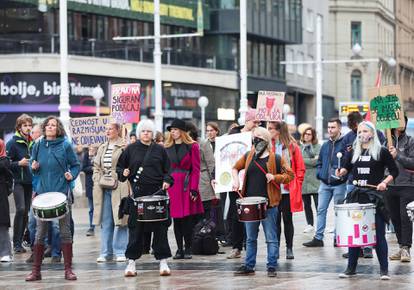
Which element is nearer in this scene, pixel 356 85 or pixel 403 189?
pixel 403 189

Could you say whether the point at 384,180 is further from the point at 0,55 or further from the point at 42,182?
the point at 0,55

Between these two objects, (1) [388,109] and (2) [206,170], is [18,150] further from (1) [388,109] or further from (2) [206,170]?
(1) [388,109]

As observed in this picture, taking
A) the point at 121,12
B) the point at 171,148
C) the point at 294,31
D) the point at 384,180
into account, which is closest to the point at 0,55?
the point at 121,12

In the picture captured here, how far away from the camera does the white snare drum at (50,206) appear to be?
14.1 m

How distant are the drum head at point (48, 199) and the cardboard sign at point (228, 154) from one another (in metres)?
3.03

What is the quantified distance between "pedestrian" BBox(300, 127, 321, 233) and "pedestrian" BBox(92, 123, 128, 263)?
16.1ft

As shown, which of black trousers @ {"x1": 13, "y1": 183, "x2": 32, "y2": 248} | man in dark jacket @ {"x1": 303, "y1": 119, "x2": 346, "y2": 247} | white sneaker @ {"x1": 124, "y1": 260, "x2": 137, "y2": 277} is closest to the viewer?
white sneaker @ {"x1": 124, "y1": 260, "x2": 137, "y2": 277}

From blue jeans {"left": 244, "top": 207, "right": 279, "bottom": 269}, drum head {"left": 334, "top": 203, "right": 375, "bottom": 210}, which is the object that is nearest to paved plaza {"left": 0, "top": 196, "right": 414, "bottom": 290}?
blue jeans {"left": 244, "top": 207, "right": 279, "bottom": 269}

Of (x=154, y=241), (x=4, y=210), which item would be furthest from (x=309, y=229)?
(x=154, y=241)

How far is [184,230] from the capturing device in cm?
1670

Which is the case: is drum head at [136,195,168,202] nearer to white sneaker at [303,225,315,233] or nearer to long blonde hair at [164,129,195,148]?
long blonde hair at [164,129,195,148]

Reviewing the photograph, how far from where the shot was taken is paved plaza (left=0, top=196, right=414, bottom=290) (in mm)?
13180

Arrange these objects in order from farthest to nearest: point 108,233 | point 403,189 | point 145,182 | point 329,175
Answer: point 329,175 < point 108,233 < point 403,189 < point 145,182

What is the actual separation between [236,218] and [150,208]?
2.65 m
